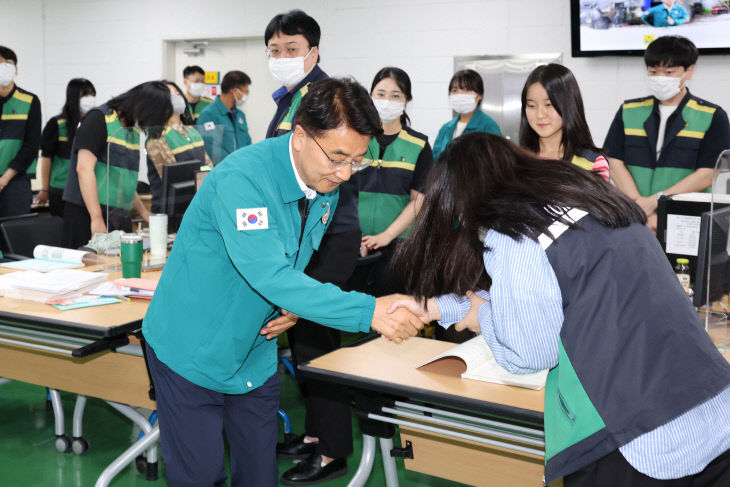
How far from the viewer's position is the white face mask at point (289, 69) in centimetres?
306

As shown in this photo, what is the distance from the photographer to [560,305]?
1370mm

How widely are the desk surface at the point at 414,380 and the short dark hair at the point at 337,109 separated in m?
0.67

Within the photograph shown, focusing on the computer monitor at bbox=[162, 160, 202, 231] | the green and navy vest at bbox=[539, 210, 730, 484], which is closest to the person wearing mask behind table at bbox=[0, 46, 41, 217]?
the computer monitor at bbox=[162, 160, 202, 231]

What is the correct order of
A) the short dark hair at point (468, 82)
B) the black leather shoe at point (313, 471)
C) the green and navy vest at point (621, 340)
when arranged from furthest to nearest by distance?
the short dark hair at point (468, 82) → the black leather shoe at point (313, 471) → the green and navy vest at point (621, 340)

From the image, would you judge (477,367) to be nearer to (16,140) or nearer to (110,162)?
(110,162)

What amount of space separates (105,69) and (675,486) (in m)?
7.96

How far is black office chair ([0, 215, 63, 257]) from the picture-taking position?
372cm

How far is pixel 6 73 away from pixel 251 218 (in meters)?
4.20

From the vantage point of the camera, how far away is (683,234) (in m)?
2.66

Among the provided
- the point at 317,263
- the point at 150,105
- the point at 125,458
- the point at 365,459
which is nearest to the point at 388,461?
the point at 365,459

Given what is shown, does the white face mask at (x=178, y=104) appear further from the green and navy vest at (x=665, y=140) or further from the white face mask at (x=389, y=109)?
the green and navy vest at (x=665, y=140)

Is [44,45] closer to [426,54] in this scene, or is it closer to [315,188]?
[426,54]

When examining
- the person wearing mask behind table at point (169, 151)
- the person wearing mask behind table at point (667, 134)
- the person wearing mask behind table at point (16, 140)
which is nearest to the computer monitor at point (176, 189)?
the person wearing mask behind table at point (169, 151)

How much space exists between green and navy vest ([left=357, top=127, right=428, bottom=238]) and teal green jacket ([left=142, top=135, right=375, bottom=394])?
2058mm
